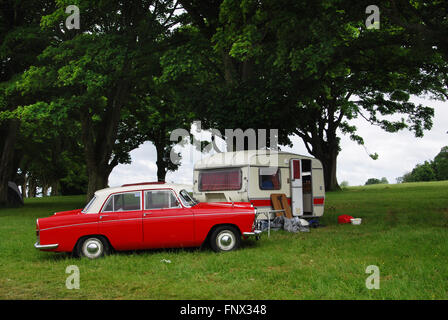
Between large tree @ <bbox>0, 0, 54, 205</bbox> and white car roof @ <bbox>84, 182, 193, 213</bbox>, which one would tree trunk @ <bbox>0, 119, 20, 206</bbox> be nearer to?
large tree @ <bbox>0, 0, 54, 205</bbox>

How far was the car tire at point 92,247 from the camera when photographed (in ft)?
31.2

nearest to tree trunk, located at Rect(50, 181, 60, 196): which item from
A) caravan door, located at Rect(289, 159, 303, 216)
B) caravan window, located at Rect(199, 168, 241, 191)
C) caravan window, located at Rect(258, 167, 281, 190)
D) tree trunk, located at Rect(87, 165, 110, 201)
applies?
tree trunk, located at Rect(87, 165, 110, 201)

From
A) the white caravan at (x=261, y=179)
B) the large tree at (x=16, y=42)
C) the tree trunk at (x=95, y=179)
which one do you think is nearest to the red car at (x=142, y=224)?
the white caravan at (x=261, y=179)

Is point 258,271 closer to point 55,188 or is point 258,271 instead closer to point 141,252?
point 141,252

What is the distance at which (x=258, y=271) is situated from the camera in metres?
7.82

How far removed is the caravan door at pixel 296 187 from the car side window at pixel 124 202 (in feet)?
20.9

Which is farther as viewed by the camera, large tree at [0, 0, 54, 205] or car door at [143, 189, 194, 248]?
large tree at [0, 0, 54, 205]

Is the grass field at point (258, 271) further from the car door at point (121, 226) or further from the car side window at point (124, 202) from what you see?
the car side window at point (124, 202)

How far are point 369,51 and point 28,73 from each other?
627 inches

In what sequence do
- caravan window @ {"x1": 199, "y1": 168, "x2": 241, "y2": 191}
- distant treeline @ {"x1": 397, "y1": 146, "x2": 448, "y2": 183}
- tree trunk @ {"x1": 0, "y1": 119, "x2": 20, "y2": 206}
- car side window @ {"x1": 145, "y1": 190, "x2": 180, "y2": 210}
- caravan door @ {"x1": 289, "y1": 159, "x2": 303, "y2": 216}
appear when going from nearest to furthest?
car side window @ {"x1": 145, "y1": 190, "x2": 180, "y2": 210}, caravan window @ {"x1": 199, "y1": 168, "x2": 241, "y2": 191}, caravan door @ {"x1": 289, "y1": 159, "x2": 303, "y2": 216}, tree trunk @ {"x1": 0, "y1": 119, "x2": 20, "y2": 206}, distant treeline @ {"x1": 397, "y1": 146, "x2": 448, "y2": 183}

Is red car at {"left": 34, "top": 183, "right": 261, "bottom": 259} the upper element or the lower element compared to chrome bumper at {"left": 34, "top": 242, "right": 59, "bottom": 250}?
upper

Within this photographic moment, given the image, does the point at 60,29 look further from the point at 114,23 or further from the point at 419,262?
the point at 419,262

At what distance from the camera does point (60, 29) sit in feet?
80.3

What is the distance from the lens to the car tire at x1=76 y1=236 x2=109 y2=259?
31.2 ft
